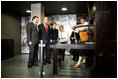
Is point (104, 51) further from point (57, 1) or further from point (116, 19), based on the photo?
point (57, 1)

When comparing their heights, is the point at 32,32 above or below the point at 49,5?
below

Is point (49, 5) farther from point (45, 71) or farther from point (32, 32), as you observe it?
point (45, 71)

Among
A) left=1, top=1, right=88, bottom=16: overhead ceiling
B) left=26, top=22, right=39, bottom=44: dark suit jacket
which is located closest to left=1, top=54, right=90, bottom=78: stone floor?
left=26, top=22, right=39, bottom=44: dark suit jacket

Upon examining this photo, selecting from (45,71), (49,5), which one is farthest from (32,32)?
(49,5)

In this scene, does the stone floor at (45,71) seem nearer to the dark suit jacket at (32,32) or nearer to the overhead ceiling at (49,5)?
the dark suit jacket at (32,32)

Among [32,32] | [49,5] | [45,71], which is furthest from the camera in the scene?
[49,5]

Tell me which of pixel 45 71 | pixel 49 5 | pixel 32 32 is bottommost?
pixel 45 71

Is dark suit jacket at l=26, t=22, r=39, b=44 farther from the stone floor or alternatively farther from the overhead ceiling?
the overhead ceiling

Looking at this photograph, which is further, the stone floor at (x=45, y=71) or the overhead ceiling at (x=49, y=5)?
the overhead ceiling at (x=49, y=5)

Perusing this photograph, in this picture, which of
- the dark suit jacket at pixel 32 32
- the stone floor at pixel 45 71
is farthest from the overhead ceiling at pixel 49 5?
the stone floor at pixel 45 71

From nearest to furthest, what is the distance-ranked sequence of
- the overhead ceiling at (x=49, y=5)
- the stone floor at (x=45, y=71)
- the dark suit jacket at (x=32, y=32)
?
1. the stone floor at (x=45, y=71)
2. the dark suit jacket at (x=32, y=32)
3. the overhead ceiling at (x=49, y=5)

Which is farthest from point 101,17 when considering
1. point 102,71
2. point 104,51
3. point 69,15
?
point 69,15

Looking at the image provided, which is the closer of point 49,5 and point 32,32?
point 32,32

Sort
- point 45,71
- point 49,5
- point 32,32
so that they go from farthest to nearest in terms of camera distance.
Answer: point 49,5 → point 32,32 → point 45,71
